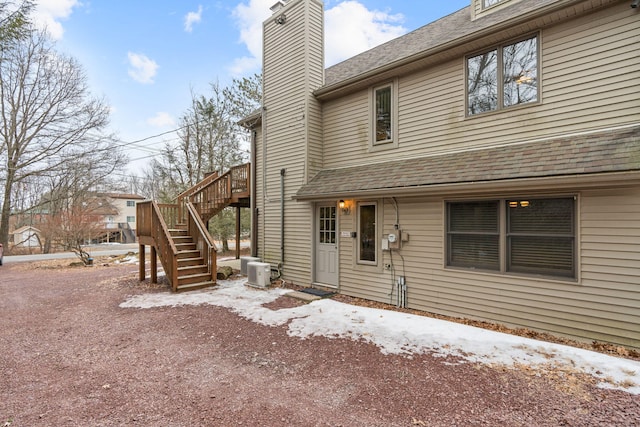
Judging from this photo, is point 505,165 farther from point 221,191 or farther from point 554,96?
point 221,191

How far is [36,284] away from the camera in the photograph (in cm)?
888

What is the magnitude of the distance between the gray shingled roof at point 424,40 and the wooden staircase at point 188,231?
Result: 4266 mm

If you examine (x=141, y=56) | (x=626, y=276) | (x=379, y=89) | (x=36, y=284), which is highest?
(x=141, y=56)

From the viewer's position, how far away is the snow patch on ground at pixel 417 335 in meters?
3.58

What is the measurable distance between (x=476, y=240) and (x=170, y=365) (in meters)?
5.07

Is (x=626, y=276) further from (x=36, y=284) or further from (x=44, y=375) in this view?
(x=36, y=284)

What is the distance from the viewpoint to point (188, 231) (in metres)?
9.18

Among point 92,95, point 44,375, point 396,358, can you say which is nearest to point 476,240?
point 396,358

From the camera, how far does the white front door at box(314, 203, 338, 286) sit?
24.4 ft

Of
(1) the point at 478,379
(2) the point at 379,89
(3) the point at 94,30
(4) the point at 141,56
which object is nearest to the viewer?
(1) the point at 478,379

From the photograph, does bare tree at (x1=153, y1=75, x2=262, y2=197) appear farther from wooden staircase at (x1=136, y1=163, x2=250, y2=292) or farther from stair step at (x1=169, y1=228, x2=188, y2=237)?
stair step at (x1=169, y1=228, x2=188, y2=237)

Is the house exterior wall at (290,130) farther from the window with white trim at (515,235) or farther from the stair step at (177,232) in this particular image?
the window with white trim at (515,235)

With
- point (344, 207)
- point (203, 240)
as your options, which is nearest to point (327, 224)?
point (344, 207)

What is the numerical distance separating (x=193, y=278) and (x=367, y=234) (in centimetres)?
469
